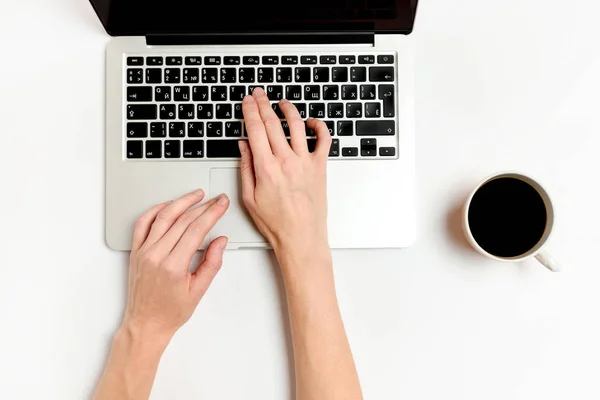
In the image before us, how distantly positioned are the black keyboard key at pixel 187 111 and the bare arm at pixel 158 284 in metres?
0.10

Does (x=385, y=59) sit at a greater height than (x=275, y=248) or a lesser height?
greater

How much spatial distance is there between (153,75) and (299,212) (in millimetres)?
262

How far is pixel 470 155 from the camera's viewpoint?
0.71 meters

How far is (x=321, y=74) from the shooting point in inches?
26.7

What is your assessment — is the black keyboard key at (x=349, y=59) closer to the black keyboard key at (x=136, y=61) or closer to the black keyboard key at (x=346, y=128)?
the black keyboard key at (x=346, y=128)

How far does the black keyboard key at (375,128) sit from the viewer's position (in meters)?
0.67

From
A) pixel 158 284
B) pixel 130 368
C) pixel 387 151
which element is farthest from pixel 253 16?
pixel 130 368

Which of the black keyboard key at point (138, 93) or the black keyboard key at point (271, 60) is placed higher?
the black keyboard key at point (271, 60)

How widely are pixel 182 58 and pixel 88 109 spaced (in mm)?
149

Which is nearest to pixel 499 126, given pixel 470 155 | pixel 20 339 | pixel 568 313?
pixel 470 155

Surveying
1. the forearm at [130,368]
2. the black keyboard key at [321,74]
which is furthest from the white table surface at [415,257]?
the black keyboard key at [321,74]

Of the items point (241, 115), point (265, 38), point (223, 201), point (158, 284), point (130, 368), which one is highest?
point (265, 38)

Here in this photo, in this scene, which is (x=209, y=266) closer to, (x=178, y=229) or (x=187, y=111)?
(x=178, y=229)

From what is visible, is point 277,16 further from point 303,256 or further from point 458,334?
point 458,334
